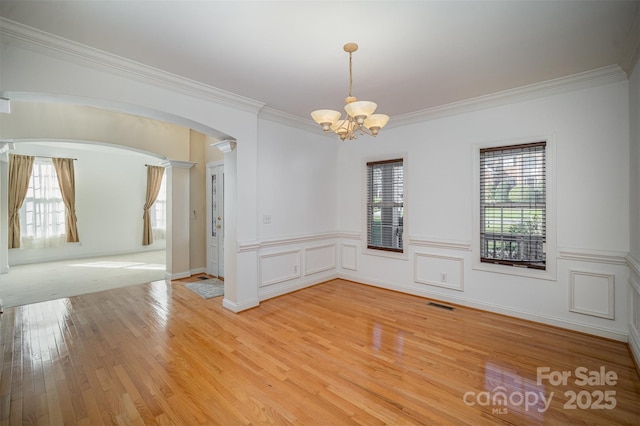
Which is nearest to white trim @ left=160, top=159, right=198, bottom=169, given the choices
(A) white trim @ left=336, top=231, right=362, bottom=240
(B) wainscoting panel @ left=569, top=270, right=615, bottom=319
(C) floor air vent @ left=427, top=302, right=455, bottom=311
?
(A) white trim @ left=336, top=231, right=362, bottom=240

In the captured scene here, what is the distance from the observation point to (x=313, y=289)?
4.77 metres

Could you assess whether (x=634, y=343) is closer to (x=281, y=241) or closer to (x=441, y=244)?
(x=441, y=244)

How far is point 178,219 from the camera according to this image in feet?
18.2

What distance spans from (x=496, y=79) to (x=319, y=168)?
9.64 feet

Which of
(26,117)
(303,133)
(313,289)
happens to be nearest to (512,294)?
(313,289)

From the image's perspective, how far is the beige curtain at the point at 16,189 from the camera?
21.7 feet

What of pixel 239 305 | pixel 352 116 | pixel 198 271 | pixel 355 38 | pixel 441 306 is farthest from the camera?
pixel 198 271

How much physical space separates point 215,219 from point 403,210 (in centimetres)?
382

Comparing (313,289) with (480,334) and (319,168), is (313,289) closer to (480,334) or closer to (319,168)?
(319,168)

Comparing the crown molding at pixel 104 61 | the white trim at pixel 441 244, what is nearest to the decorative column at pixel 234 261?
the crown molding at pixel 104 61

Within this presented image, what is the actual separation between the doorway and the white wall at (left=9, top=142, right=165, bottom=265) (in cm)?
330

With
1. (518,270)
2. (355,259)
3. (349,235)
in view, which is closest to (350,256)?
(355,259)

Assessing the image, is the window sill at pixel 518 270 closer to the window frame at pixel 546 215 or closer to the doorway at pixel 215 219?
the window frame at pixel 546 215

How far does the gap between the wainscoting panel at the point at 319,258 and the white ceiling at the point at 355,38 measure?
9.26 feet
